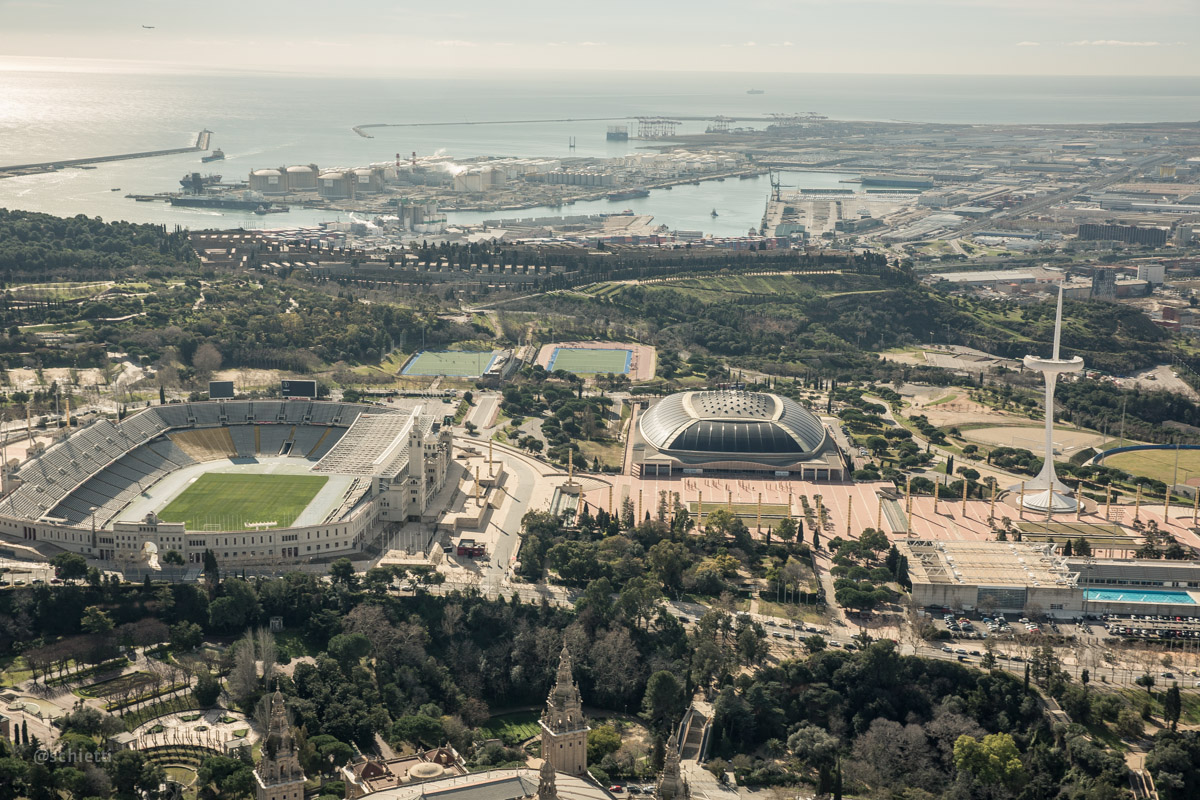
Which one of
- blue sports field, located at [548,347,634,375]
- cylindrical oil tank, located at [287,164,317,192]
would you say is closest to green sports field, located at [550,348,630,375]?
blue sports field, located at [548,347,634,375]

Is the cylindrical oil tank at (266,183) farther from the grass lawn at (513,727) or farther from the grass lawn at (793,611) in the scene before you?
the grass lawn at (513,727)

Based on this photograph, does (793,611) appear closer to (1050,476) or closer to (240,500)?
(1050,476)

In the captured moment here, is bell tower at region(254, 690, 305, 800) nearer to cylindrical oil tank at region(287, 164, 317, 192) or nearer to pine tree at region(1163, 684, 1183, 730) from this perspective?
pine tree at region(1163, 684, 1183, 730)

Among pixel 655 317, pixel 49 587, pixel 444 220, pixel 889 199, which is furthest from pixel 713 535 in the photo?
pixel 889 199

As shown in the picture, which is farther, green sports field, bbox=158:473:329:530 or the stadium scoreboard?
the stadium scoreboard

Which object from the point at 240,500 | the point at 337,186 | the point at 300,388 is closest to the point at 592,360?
the point at 300,388

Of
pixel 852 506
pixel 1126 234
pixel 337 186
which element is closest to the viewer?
pixel 852 506

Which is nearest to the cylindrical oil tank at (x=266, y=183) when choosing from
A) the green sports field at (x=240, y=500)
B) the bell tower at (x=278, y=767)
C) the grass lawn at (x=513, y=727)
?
the green sports field at (x=240, y=500)

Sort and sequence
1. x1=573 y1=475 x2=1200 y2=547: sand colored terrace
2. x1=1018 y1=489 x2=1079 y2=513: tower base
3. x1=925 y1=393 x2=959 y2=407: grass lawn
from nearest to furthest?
x1=573 y1=475 x2=1200 y2=547: sand colored terrace < x1=1018 y1=489 x2=1079 y2=513: tower base < x1=925 y1=393 x2=959 y2=407: grass lawn
